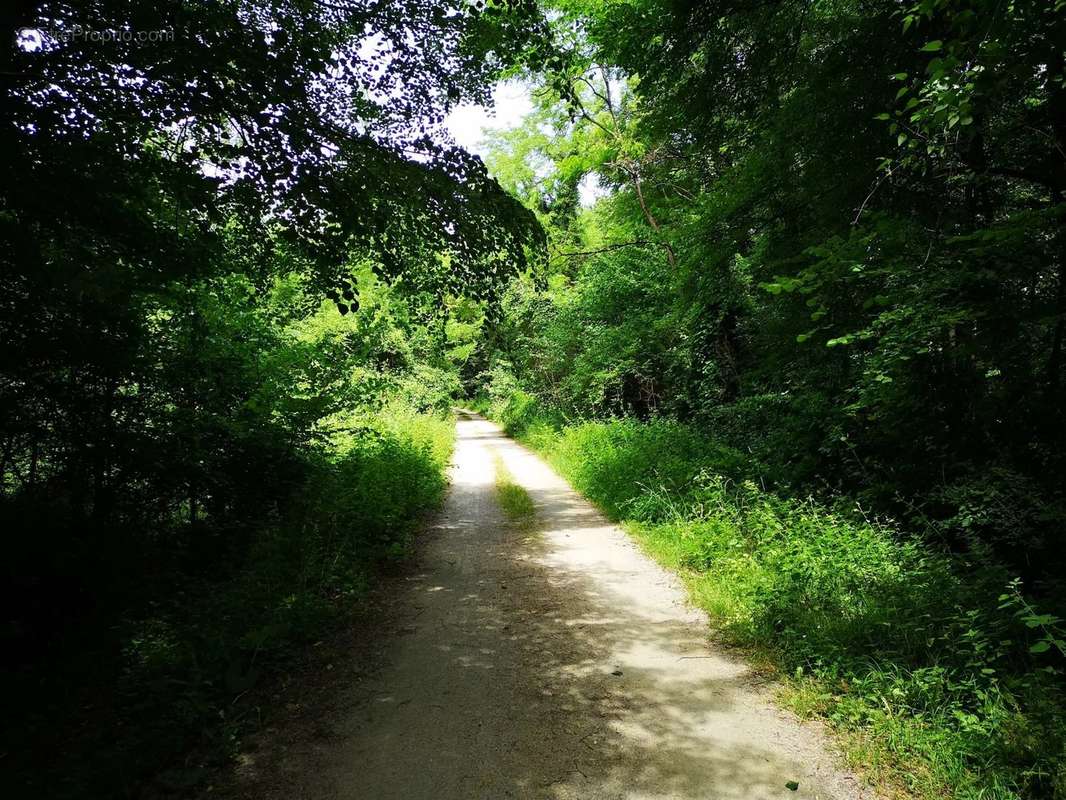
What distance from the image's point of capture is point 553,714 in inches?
143

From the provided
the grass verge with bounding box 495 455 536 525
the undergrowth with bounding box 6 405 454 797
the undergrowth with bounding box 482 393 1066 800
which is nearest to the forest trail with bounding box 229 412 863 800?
the undergrowth with bounding box 482 393 1066 800

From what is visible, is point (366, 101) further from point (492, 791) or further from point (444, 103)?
point (492, 791)

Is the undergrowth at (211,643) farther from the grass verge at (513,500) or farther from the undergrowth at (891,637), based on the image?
the undergrowth at (891,637)

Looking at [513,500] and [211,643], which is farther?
[513,500]

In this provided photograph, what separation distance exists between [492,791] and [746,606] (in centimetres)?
311

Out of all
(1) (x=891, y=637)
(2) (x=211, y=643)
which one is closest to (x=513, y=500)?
(2) (x=211, y=643)

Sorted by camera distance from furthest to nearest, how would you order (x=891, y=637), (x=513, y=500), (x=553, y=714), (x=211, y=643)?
(x=513, y=500), (x=211, y=643), (x=891, y=637), (x=553, y=714)

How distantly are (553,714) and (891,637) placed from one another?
2.58 metres

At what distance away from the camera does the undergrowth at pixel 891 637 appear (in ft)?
9.21

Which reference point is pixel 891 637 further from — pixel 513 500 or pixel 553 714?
pixel 513 500

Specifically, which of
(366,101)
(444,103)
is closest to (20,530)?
(366,101)

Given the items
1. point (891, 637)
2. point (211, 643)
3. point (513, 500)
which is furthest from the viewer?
point (513, 500)

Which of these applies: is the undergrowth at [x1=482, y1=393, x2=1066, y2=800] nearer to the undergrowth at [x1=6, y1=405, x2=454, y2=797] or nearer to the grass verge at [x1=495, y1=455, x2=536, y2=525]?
the grass verge at [x1=495, y1=455, x2=536, y2=525]

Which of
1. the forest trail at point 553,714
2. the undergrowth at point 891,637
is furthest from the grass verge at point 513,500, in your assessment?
the forest trail at point 553,714
